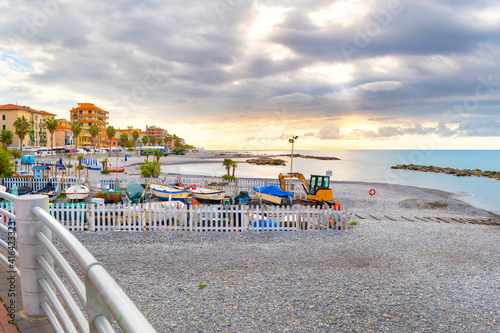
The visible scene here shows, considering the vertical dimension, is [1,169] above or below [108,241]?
above

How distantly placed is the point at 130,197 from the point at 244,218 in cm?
1009

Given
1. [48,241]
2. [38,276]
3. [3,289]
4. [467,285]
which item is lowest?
[467,285]

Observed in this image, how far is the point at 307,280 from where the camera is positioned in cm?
873

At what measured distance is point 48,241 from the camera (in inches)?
101

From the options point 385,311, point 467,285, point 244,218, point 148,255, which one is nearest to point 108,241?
point 148,255

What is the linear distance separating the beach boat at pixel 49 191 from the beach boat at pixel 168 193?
22.3 ft

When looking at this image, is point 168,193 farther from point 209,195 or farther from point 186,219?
point 186,219

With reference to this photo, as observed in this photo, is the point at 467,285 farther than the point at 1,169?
No

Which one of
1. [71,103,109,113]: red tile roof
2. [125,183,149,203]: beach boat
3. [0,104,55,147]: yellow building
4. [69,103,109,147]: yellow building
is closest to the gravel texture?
[125,183,149,203]: beach boat

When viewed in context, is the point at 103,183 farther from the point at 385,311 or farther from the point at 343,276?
the point at 385,311

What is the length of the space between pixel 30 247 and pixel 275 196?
1923 centimetres

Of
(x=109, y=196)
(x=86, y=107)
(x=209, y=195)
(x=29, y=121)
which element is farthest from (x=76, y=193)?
(x=86, y=107)

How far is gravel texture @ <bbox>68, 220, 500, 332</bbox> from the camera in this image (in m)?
6.69

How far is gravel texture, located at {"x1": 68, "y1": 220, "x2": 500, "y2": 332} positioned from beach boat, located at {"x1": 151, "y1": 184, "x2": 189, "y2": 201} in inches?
305
